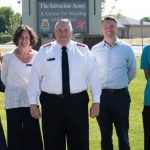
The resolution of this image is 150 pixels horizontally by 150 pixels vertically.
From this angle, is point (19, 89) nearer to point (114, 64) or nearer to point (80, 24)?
point (114, 64)

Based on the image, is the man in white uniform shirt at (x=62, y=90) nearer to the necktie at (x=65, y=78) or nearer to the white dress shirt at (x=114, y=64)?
the necktie at (x=65, y=78)

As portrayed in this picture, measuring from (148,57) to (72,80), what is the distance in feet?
3.90

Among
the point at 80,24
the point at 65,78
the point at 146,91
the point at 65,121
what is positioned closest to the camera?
the point at 65,78

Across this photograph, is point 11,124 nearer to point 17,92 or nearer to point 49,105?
point 17,92

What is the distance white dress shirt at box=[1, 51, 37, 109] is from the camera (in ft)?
21.9

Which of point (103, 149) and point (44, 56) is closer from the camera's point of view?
point (44, 56)

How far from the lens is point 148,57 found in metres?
6.52

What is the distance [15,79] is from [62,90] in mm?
996

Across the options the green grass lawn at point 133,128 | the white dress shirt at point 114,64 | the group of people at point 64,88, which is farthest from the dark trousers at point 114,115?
the green grass lawn at point 133,128

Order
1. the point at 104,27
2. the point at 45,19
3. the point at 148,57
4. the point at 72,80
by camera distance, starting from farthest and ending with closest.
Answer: the point at 45,19 < the point at 104,27 < the point at 148,57 < the point at 72,80

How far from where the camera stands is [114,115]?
279 inches

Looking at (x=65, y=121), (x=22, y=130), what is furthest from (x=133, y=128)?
(x=65, y=121)

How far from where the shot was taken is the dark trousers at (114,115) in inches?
276

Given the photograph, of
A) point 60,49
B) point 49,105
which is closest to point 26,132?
point 49,105
